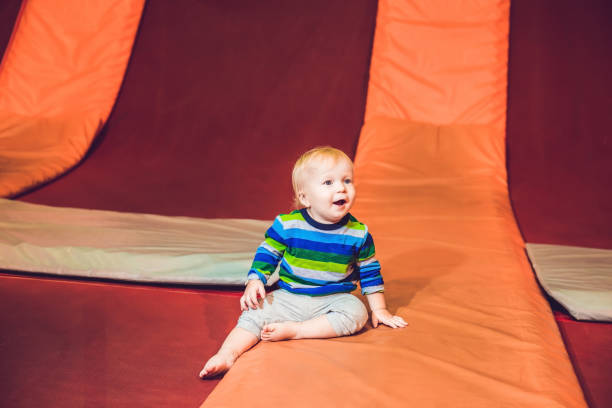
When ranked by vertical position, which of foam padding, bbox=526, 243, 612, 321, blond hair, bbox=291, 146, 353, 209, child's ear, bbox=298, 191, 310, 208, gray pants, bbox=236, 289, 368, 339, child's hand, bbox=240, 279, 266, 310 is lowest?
foam padding, bbox=526, 243, 612, 321

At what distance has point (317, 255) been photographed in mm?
1178

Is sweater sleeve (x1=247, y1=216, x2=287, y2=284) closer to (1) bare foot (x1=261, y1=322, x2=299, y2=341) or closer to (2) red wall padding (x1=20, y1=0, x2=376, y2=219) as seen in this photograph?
(1) bare foot (x1=261, y1=322, x2=299, y2=341)

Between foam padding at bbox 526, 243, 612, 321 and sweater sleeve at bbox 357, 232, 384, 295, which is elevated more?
sweater sleeve at bbox 357, 232, 384, 295

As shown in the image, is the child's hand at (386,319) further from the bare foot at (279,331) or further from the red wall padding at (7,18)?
the red wall padding at (7,18)

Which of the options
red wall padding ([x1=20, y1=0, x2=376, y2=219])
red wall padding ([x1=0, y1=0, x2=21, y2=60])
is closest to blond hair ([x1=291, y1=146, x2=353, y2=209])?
red wall padding ([x1=20, y1=0, x2=376, y2=219])

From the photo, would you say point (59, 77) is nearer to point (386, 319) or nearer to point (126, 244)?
point (126, 244)

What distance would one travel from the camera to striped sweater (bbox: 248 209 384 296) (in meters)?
1.18

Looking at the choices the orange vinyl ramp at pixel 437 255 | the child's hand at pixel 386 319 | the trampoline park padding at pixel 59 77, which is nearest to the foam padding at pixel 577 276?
the orange vinyl ramp at pixel 437 255

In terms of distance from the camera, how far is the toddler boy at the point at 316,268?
1.14m

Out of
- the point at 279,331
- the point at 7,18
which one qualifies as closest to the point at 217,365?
the point at 279,331

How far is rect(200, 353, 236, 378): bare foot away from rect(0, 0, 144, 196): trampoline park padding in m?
1.53

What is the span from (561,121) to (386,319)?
1867 millimetres

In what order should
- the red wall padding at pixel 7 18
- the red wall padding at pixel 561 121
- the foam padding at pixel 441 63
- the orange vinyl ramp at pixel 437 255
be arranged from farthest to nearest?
1. the red wall padding at pixel 7 18
2. the foam padding at pixel 441 63
3. the red wall padding at pixel 561 121
4. the orange vinyl ramp at pixel 437 255

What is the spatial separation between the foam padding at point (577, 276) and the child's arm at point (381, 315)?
1.68 ft
